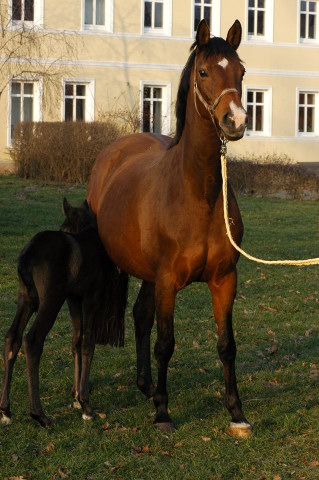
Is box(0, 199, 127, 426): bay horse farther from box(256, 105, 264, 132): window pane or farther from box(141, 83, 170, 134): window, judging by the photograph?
box(256, 105, 264, 132): window pane

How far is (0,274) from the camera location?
12.1 m

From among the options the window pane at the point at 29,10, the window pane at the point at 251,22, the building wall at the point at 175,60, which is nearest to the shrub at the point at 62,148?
the building wall at the point at 175,60

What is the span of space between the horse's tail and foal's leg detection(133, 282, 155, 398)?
163 millimetres

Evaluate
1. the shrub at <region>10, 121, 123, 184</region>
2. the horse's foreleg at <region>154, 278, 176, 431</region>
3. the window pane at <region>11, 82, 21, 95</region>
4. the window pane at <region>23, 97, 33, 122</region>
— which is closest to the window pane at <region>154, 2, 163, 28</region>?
the window pane at <region>23, 97, 33, 122</region>

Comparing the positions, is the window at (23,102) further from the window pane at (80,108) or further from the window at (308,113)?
the window at (308,113)

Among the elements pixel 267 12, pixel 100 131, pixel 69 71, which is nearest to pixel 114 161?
pixel 100 131

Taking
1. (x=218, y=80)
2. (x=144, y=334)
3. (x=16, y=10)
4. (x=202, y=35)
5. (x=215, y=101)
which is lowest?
(x=144, y=334)

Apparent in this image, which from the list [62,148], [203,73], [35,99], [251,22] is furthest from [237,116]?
[251,22]

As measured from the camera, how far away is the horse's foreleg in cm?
595

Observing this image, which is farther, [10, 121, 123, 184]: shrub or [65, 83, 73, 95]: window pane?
[65, 83, 73, 95]: window pane

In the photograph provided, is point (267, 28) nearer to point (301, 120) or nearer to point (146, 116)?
point (301, 120)

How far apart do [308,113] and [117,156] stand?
31.4 m

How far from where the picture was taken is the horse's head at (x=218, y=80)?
514cm

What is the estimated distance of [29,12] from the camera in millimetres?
31578
